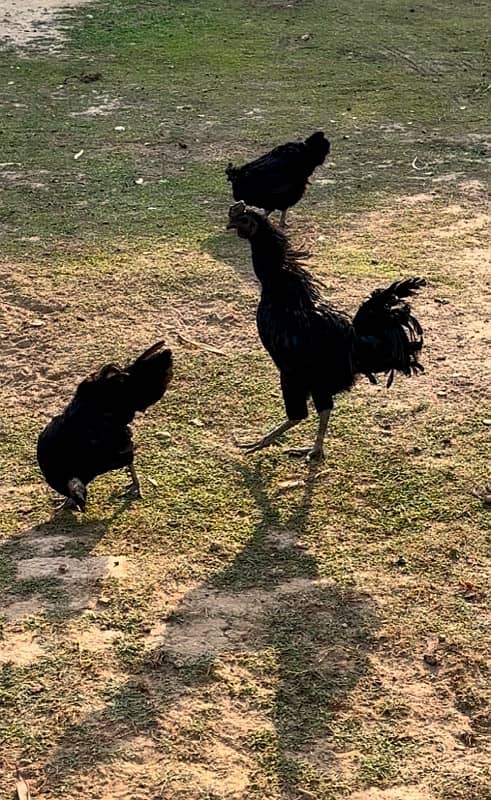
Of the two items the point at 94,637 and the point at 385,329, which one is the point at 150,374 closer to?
the point at 385,329

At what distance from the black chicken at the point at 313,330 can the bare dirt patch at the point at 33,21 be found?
1021 centimetres

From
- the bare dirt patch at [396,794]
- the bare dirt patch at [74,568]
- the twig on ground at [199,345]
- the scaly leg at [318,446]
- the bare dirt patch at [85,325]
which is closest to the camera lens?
the bare dirt patch at [396,794]

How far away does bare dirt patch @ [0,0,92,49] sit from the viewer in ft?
48.7

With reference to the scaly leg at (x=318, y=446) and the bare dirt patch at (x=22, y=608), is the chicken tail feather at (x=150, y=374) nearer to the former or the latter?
the scaly leg at (x=318, y=446)

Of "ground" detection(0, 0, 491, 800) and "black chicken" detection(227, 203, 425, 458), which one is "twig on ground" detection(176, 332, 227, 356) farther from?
"black chicken" detection(227, 203, 425, 458)

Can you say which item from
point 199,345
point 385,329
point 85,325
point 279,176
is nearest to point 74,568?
point 385,329

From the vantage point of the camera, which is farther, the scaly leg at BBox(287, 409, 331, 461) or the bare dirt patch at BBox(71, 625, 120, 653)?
the scaly leg at BBox(287, 409, 331, 461)

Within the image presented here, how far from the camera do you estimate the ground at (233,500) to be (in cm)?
411

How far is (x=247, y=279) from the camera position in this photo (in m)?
8.09

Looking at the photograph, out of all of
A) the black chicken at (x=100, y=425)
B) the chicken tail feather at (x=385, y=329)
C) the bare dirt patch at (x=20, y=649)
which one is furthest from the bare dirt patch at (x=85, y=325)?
the bare dirt patch at (x=20, y=649)

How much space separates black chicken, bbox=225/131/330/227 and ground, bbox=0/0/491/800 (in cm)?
34

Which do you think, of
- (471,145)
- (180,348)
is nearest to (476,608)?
(180,348)

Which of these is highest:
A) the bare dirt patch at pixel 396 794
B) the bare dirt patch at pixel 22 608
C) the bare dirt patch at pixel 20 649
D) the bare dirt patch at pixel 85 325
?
the bare dirt patch at pixel 396 794

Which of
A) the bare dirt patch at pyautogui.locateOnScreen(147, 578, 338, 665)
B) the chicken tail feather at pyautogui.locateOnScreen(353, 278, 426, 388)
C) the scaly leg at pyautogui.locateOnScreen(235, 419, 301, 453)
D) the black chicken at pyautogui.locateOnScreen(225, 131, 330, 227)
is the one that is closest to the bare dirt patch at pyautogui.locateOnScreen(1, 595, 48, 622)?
the bare dirt patch at pyautogui.locateOnScreen(147, 578, 338, 665)
